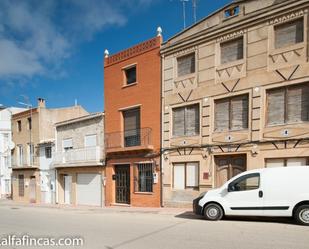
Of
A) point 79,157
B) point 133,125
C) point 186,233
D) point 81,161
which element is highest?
point 133,125

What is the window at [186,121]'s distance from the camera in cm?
1495

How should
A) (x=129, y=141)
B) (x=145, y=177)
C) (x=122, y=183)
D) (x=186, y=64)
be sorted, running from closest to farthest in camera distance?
(x=186, y=64) → (x=145, y=177) → (x=129, y=141) → (x=122, y=183)

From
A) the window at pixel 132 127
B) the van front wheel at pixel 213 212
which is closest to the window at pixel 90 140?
the window at pixel 132 127

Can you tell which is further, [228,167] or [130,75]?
[130,75]

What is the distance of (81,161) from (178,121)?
8.71 metres

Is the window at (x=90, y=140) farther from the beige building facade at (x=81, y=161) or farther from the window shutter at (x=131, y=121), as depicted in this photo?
the window shutter at (x=131, y=121)

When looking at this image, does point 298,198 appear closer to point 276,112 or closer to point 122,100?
point 276,112

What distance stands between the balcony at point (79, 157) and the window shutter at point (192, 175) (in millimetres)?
6946

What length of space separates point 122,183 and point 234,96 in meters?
9.07

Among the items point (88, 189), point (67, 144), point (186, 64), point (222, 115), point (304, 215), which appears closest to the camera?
point (304, 215)

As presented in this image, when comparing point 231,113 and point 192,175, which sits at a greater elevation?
point 231,113

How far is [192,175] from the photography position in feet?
48.3

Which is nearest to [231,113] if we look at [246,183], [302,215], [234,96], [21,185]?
[234,96]

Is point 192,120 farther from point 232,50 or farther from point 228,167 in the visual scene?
point 232,50
